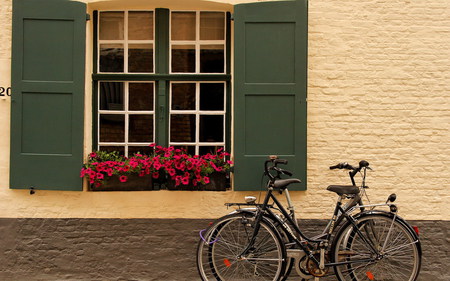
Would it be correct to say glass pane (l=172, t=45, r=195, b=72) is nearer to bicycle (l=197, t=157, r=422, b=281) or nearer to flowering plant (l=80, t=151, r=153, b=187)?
flowering plant (l=80, t=151, r=153, b=187)

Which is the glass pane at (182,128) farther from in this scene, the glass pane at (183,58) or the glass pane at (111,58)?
the glass pane at (111,58)

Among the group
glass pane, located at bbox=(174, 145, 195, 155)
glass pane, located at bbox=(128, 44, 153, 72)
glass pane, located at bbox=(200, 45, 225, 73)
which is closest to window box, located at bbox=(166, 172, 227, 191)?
glass pane, located at bbox=(174, 145, 195, 155)

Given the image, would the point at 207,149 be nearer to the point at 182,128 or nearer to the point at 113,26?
the point at 182,128

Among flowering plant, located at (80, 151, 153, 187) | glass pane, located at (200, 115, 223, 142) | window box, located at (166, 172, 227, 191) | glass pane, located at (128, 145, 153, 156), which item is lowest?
window box, located at (166, 172, 227, 191)

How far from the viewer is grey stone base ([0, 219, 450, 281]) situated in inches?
203

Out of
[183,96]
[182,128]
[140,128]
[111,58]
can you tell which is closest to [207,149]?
[182,128]

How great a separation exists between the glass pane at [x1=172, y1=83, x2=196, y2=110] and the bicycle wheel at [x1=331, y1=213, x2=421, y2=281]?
207 centimetres

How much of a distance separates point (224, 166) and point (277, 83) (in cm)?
99

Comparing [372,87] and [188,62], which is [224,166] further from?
[372,87]

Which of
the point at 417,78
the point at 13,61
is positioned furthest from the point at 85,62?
the point at 417,78

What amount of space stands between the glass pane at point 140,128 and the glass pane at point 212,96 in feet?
1.93

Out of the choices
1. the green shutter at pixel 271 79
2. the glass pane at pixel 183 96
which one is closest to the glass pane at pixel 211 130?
the glass pane at pixel 183 96

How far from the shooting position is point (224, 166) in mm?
5156

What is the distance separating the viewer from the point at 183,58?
5.46 m
